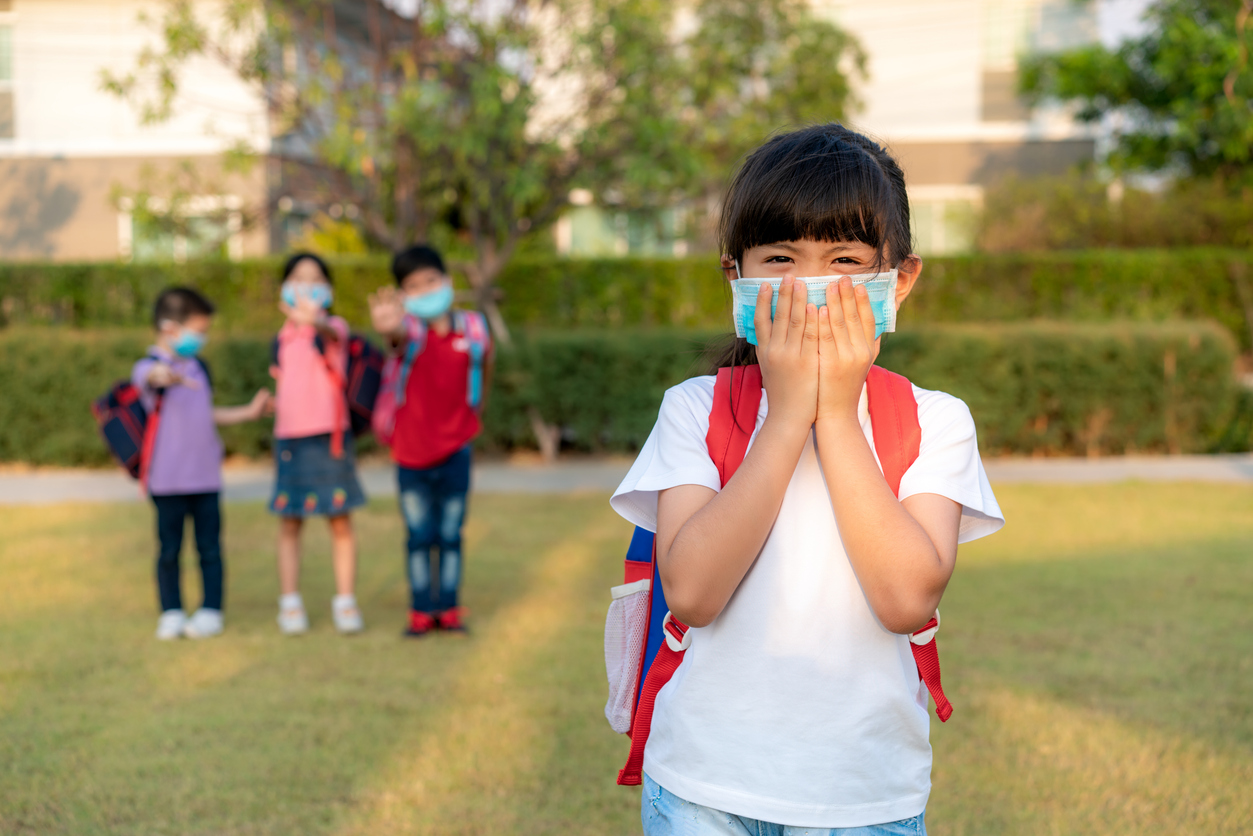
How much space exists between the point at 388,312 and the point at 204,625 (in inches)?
67.5

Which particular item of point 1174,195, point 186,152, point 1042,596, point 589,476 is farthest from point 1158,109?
point 186,152

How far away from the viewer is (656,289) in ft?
47.4

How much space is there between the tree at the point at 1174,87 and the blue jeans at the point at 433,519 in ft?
35.6

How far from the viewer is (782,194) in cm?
162

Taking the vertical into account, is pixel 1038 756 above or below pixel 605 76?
below

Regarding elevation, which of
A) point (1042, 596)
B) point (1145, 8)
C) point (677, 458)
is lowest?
point (1042, 596)

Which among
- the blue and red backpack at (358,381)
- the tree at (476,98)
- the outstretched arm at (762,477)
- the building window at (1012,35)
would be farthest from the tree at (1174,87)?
the outstretched arm at (762,477)

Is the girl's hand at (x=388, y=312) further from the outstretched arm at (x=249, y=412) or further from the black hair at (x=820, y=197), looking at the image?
the black hair at (x=820, y=197)

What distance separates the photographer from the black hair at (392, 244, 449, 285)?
5.24 meters

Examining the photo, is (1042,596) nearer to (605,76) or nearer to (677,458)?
(677,458)

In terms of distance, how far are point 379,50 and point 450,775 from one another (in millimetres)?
8406

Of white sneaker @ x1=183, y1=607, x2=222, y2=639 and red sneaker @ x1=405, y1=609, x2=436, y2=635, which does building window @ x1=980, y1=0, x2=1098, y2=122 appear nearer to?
red sneaker @ x1=405, y1=609, x2=436, y2=635

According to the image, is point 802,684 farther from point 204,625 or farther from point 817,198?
point 204,625

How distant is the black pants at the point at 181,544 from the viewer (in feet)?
17.7
